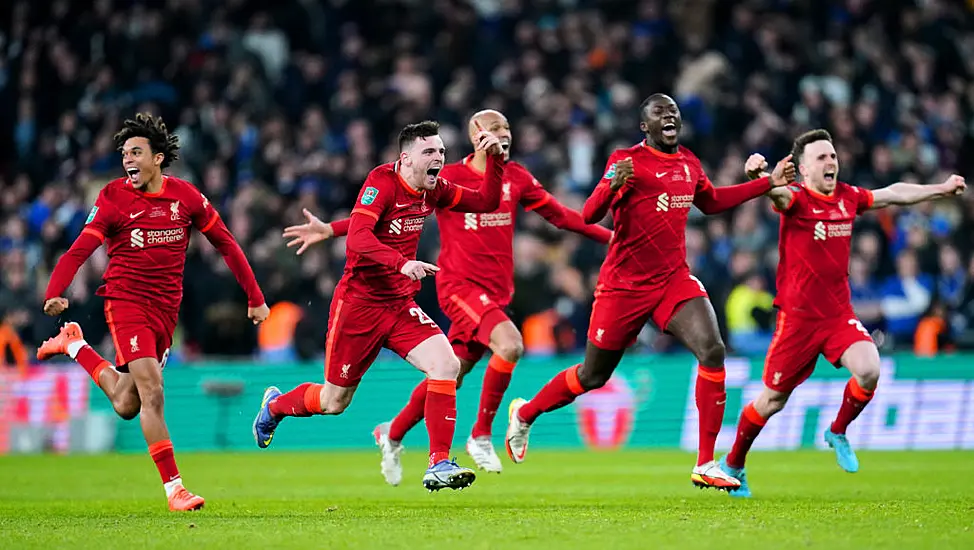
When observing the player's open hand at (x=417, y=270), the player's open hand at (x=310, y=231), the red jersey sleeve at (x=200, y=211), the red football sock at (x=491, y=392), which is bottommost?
the red football sock at (x=491, y=392)

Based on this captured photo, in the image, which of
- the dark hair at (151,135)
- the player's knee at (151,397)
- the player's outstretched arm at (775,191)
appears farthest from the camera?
the player's outstretched arm at (775,191)

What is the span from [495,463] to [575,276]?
743 cm

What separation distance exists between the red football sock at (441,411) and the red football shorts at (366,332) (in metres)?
0.37

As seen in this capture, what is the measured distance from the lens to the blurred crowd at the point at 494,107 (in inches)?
806

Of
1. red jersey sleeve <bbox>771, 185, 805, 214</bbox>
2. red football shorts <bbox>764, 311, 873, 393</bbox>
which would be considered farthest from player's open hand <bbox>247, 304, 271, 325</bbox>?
red jersey sleeve <bbox>771, 185, 805, 214</bbox>

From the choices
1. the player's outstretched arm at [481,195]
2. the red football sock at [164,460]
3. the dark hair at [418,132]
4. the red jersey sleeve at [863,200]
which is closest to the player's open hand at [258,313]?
the red football sock at [164,460]

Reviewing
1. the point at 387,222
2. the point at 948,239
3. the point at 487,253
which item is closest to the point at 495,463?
the point at 487,253

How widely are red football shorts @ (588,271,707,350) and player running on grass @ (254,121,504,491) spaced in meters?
1.29

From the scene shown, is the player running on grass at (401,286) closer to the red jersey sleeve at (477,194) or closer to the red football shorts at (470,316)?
the red jersey sleeve at (477,194)

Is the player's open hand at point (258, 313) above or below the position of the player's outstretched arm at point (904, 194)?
below

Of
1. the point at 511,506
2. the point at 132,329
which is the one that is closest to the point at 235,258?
the point at 132,329

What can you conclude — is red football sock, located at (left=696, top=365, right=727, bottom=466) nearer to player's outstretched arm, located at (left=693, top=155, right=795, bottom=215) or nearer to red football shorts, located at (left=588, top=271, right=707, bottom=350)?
red football shorts, located at (left=588, top=271, right=707, bottom=350)

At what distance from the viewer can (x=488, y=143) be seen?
36.4 feet

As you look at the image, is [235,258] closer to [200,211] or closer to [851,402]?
[200,211]
